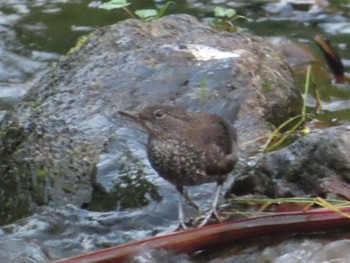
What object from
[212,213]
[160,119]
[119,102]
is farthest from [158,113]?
[119,102]

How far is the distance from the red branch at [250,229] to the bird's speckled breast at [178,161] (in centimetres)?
36

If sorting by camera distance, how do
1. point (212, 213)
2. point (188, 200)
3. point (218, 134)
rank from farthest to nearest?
1. point (188, 200)
2. point (218, 134)
3. point (212, 213)

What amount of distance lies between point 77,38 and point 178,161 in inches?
199

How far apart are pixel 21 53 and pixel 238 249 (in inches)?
207

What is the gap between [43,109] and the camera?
602 cm

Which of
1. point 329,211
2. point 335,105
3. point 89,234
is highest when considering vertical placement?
point 329,211

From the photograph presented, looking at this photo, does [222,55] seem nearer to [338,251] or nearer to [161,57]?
[161,57]

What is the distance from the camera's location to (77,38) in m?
9.46

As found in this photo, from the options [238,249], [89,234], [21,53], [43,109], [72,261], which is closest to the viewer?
[72,261]

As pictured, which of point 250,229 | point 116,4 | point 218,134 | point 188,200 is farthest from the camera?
point 116,4

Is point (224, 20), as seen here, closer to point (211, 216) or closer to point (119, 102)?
point (119, 102)

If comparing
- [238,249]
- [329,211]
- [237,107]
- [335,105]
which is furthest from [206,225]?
[335,105]

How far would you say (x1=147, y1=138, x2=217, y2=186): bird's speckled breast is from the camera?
4.64 meters

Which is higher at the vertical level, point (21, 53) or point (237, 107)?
point (237, 107)
